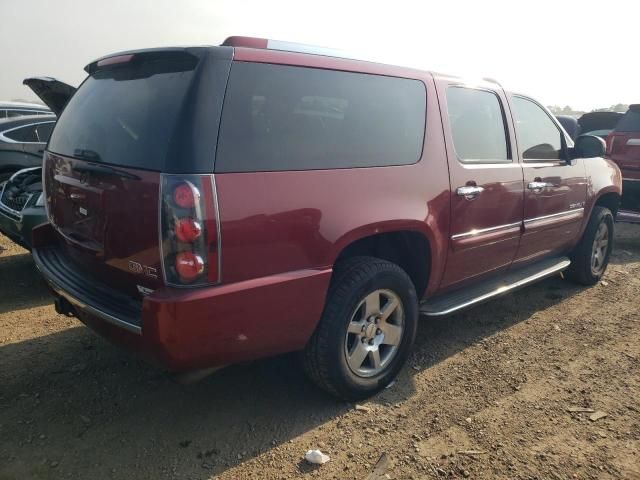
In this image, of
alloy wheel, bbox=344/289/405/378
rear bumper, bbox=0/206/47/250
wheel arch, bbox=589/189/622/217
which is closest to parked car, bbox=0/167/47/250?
rear bumper, bbox=0/206/47/250

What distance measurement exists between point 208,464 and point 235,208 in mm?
1217

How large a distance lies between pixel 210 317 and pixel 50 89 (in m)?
2.90

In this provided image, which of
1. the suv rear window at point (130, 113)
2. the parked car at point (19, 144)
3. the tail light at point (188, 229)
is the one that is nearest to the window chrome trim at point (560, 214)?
the tail light at point (188, 229)

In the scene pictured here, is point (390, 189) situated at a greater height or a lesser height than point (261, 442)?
greater

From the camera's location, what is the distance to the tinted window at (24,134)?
6574mm

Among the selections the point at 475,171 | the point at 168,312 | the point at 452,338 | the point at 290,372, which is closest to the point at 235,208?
the point at 168,312

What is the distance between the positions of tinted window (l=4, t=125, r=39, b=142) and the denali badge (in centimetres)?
554

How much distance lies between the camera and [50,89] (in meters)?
3.95

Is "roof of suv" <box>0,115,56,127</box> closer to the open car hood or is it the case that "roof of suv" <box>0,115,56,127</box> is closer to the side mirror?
the open car hood

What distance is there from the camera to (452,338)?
3736mm

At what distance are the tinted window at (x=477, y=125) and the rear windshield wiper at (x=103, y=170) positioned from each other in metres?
2.00

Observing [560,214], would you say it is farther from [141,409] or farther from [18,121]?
[18,121]

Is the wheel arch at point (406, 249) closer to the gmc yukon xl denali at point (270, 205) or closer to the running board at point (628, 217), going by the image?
the gmc yukon xl denali at point (270, 205)

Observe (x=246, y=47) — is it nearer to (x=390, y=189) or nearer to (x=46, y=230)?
(x=390, y=189)
